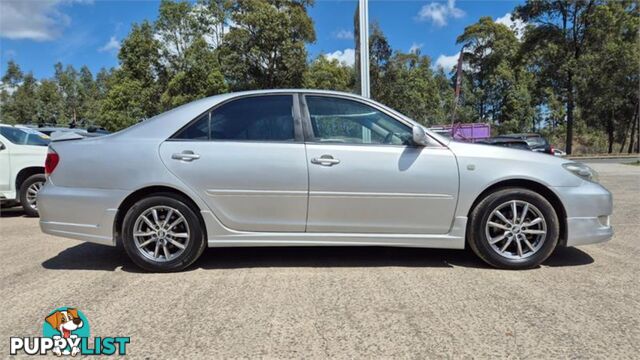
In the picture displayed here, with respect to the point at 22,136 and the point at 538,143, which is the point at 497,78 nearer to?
the point at 538,143

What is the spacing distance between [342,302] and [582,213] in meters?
2.36

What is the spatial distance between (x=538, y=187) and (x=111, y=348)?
365 cm

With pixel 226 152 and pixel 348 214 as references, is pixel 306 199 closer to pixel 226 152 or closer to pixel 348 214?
pixel 348 214

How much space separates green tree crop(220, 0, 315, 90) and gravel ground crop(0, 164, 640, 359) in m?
27.8

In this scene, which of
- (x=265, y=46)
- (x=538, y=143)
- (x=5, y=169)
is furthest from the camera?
(x=265, y=46)

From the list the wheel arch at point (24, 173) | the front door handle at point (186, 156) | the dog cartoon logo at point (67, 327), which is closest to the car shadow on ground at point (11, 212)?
the wheel arch at point (24, 173)

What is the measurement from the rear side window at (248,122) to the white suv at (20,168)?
4767 millimetres

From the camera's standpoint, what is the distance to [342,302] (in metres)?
3.39

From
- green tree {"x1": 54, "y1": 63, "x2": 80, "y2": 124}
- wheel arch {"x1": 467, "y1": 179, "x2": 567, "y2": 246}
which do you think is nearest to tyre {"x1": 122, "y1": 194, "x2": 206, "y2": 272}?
wheel arch {"x1": 467, "y1": 179, "x2": 567, "y2": 246}

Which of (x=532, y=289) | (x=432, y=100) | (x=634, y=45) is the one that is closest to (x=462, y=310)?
(x=532, y=289)

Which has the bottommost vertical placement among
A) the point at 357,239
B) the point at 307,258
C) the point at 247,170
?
the point at 307,258

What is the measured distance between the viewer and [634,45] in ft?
101

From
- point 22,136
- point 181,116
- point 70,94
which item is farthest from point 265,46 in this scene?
point 70,94

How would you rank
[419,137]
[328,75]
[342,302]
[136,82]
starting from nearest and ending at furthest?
[342,302] → [419,137] → [136,82] → [328,75]
